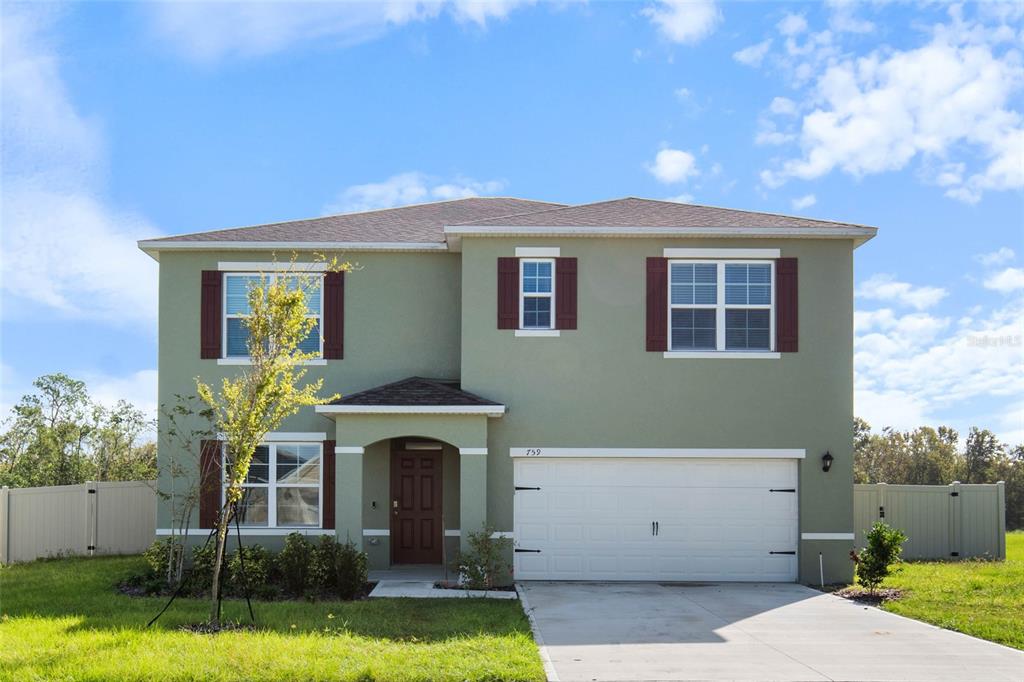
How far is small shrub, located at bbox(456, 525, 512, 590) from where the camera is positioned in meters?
14.5

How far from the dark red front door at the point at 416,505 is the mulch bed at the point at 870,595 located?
22.6 ft

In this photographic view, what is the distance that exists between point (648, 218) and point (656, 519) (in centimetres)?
516

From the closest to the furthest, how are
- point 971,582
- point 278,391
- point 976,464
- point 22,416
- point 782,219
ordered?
point 278,391, point 971,582, point 782,219, point 22,416, point 976,464

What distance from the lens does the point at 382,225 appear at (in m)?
18.2

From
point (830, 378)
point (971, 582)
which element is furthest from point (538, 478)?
point (971, 582)

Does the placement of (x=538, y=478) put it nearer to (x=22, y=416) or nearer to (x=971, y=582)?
(x=971, y=582)

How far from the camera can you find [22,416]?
2669 cm

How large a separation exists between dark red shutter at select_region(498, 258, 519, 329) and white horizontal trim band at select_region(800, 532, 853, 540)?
5974 mm

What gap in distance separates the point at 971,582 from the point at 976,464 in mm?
26486

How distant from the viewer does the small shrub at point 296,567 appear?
45.0 feet

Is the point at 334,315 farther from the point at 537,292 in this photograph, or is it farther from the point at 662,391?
the point at 662,391

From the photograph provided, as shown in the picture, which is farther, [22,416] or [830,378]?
[22,416]

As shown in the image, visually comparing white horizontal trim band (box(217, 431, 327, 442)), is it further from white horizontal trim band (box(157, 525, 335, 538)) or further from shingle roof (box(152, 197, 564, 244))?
shingle roof (box(152, 197, 564, 244))

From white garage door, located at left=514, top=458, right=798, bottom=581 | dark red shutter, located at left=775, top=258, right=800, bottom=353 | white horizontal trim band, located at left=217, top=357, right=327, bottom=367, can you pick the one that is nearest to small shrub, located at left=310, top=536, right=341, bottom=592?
white garage door, located at left=514, top=458, right=798, bottom=581
